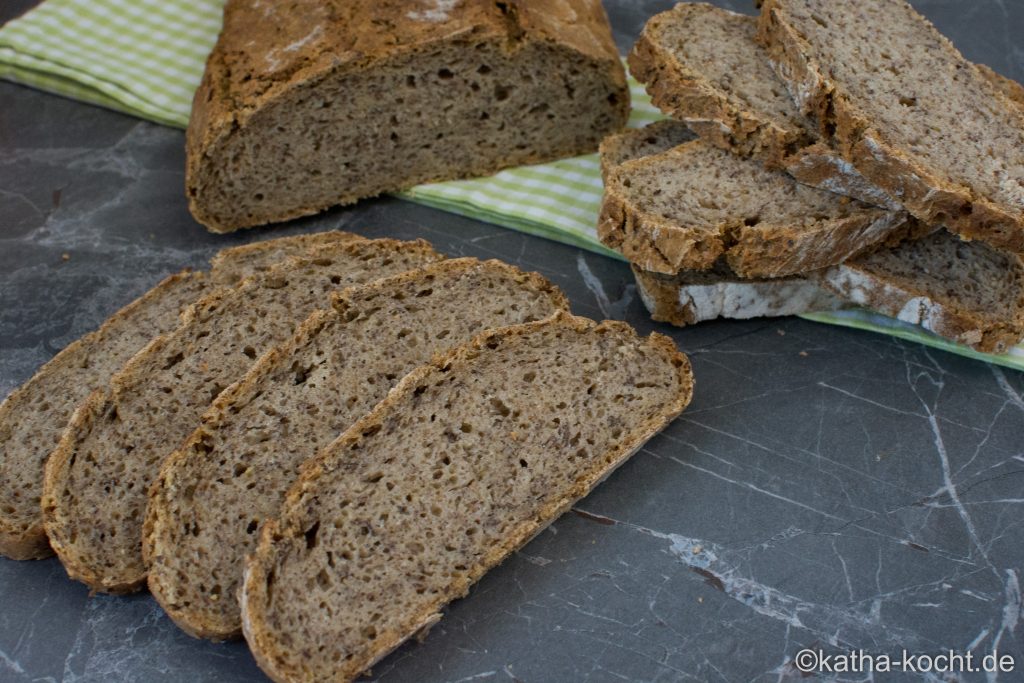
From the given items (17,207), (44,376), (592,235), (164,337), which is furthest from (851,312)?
(17,207)

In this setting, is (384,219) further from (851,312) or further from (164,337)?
(851,312)

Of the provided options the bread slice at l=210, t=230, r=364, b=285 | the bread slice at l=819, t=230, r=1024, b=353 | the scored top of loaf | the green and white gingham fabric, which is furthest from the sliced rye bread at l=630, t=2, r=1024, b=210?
the bread slice at l=210, t=230, r=364, b=285

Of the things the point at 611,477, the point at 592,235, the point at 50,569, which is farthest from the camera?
the point at 592,235

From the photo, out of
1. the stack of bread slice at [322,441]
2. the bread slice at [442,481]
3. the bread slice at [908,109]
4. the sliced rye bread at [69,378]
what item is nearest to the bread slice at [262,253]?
the sliced rye bread at [69,378]

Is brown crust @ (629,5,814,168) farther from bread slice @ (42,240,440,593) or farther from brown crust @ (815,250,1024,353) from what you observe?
bread slice @ (42,240,440,593)

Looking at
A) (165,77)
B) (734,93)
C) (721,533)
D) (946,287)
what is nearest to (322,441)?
(721,533)

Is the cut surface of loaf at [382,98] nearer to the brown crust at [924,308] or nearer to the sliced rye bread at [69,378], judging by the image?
the sliced rye bread at [69,378]

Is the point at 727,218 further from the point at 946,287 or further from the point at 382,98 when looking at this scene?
the point at 382,98

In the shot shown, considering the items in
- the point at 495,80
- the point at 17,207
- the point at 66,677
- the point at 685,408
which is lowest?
the point at 66,677
